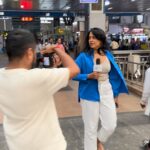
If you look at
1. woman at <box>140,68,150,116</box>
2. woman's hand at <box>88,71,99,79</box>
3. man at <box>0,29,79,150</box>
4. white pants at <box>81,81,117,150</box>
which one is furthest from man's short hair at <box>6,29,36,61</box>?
woman at <box>140,68,150,116</box>

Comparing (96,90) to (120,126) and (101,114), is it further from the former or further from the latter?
(120,126)

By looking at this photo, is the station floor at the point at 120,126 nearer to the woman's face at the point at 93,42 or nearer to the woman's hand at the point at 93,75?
the woman's hand at the point at 93,75

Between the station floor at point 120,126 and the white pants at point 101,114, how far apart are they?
2.57ft

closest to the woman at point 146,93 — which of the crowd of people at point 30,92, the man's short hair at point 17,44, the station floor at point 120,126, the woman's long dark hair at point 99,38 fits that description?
the woman's long dark hair at point 99,38

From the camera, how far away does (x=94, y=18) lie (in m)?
9.91

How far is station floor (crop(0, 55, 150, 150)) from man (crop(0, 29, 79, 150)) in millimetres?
2659

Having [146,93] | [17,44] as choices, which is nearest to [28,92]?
[17,44]

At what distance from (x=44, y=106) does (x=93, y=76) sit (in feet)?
5.69

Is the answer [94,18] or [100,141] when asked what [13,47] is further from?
[94,18]

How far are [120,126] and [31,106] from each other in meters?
3.80

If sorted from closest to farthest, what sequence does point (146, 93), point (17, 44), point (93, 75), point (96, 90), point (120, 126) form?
1. point (17, 44)
2. point (93, 75)
3. point (96, 90)
4. point (146, 93)
5. point (120, 126)

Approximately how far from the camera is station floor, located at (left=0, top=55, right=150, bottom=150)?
459 cm

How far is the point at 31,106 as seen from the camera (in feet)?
5.96

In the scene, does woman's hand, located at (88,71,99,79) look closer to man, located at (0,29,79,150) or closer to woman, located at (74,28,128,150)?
woman, located at (74,28,128,150)
